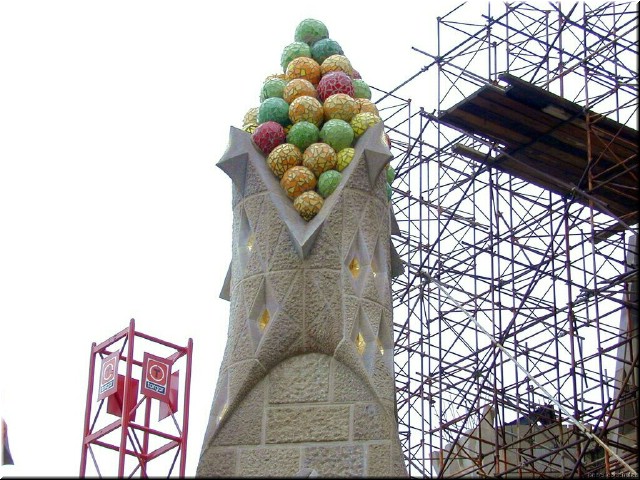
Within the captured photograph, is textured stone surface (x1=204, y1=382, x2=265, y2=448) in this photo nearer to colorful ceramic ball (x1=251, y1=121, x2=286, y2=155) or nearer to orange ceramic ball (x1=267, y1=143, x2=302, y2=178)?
orange ceramic ball (x1=267, y1=143, x2=302, y2=178)

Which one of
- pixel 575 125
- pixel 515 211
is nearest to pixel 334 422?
pixel 575 125

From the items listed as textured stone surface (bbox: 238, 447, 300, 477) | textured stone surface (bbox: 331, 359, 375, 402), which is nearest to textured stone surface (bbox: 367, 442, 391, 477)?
textured stone surface (bbox: 331, 359, 375, 402)

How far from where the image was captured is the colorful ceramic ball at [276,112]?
12.7 m

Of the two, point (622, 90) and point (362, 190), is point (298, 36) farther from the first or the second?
point (622, 90)

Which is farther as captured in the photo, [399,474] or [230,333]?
[230,333]

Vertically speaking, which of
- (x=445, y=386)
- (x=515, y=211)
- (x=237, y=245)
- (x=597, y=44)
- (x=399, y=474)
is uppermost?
(x=597, y=44)

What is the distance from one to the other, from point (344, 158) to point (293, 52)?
4.65ft

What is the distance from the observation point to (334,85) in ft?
42.0

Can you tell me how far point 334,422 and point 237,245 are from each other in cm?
196

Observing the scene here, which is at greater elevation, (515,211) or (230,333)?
(515,211)

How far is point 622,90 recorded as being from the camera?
21234mm

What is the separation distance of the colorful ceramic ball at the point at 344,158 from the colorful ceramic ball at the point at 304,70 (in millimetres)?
981

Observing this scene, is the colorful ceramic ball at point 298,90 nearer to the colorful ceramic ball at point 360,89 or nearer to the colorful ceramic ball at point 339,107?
the colorful ceramic ball at point 339,107

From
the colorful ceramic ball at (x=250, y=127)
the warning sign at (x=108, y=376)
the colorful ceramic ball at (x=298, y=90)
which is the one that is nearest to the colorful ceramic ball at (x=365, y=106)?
the colorful ceramic ball at (x=298, y=90)
